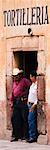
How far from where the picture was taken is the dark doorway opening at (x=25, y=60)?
2112 centimetres

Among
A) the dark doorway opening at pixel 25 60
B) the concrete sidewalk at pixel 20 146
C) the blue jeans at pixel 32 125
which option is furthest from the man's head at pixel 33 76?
the concrete sidewalk at pixel 20 146

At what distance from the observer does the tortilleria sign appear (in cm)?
2017

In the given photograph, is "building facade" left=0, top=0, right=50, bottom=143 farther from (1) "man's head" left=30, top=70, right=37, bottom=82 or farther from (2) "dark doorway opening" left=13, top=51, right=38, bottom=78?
(1) "man's head" left=30, top=70, right=37, bottom=82

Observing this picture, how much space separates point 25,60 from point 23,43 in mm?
659

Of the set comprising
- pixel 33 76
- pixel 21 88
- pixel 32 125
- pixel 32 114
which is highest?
pixel 33 76

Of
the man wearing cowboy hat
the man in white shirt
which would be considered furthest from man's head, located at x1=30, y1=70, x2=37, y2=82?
the man wearing cowboy hat

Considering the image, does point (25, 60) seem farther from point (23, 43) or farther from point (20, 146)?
point (20, 146)

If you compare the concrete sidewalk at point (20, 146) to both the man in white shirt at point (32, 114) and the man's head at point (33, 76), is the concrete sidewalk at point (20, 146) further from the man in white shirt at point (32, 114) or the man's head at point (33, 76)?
the man's head at point (33, 76)

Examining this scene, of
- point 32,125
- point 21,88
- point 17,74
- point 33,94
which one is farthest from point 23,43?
point 32,125

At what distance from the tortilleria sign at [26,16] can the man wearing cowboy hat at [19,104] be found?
1141 mm

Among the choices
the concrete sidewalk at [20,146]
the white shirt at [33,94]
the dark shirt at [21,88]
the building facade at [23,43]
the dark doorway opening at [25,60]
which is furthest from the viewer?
the dark doorway opening at [25,60]

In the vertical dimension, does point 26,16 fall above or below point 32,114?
above

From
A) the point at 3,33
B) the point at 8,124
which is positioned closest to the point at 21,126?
the point at 8,124

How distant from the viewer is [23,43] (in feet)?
68.0
